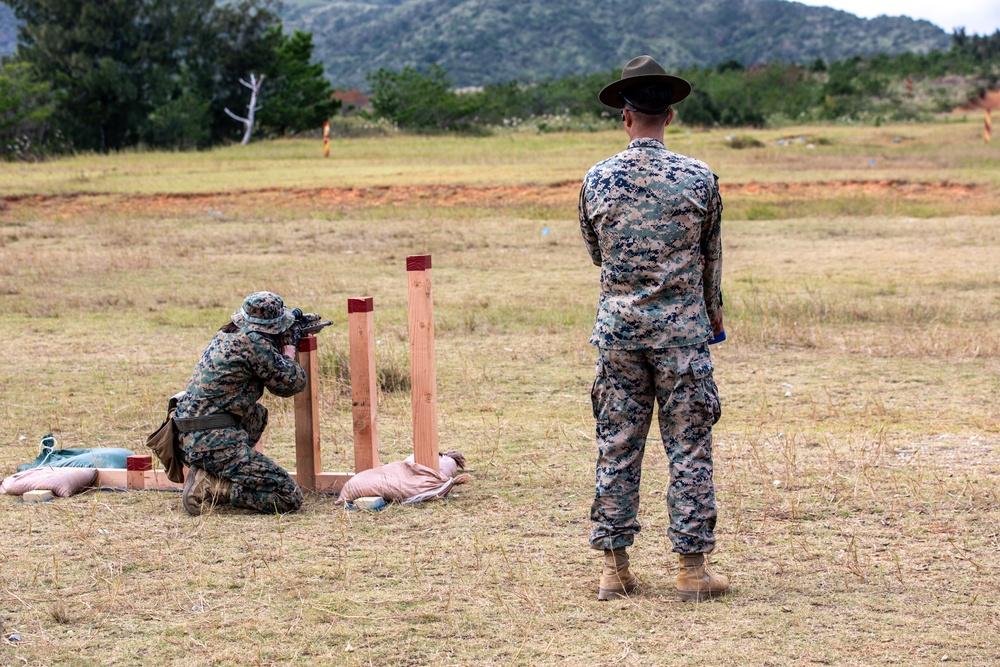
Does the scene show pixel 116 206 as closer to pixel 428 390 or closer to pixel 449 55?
pixel 428 390

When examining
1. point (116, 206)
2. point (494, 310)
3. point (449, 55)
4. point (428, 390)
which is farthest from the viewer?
point (449, 55)

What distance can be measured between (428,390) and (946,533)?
2.62 metres

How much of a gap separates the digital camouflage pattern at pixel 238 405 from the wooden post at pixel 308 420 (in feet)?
1.03

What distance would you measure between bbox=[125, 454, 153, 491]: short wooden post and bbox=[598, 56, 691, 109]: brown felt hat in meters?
3.51

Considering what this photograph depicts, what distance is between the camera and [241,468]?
5.91 metres

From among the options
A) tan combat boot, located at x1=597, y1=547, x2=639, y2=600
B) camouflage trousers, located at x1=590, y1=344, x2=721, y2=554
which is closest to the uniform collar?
camouflage trousers, located at x1=590, y1=344, x2=721, y2=554

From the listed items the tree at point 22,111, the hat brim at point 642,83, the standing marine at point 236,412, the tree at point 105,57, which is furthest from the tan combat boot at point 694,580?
the tree at point 105,57

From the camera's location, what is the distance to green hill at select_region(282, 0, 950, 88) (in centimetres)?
13538

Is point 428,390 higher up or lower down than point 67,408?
higher up

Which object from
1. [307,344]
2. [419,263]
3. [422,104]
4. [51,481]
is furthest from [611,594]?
[422,104]

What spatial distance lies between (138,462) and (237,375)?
1025 mm

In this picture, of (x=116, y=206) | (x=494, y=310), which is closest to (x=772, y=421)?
(x=494, y=310)

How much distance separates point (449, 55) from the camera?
135 meters

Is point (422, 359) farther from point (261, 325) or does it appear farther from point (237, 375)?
point (237, 375)
